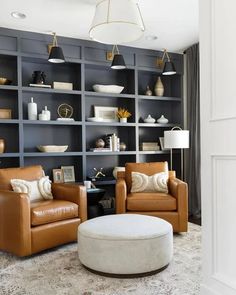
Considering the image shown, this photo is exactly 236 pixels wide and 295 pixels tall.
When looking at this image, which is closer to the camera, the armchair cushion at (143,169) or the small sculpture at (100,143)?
the armchair cushion at (143,169)

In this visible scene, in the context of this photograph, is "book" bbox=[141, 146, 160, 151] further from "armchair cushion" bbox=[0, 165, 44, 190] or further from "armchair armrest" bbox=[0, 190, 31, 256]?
"armchair armrest" bbox=[0, 190, 31, 256]

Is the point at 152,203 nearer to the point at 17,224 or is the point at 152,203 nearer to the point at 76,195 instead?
the point at 76,195

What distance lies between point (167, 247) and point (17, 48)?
10.6ft

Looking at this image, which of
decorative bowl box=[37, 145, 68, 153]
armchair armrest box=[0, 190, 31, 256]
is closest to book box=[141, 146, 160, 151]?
decorative bowl box=[37, 145, 68, 153]

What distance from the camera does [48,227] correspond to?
3074 mm

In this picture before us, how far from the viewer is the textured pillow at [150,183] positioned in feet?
12.8

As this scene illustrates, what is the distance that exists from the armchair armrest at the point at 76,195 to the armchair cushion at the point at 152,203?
1.85ft

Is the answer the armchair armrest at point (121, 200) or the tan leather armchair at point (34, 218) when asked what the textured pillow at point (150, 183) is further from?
the tan leather armchair at point (34, 218)

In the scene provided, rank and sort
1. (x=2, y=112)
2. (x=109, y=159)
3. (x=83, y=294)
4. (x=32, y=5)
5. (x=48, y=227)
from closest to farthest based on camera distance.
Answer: (x=83, y=294) < (x=48, y=227) < (x=32, y=5) < (x=2, y=112) < (x=109, y=159)

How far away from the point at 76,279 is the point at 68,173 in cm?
228

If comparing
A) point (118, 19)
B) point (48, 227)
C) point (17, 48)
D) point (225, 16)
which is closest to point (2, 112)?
point (17, 48)

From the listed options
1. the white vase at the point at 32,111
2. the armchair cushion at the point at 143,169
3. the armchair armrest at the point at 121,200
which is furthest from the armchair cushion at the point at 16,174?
the armchair cushion at the point at 143,169

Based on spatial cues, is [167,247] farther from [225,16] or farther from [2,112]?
[2,112]

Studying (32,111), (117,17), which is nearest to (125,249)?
(117,17)
